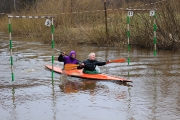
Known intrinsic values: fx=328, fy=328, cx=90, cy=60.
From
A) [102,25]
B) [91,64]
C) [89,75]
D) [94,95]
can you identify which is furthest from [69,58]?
[102,25]

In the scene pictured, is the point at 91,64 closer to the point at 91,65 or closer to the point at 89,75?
the point at 91,65

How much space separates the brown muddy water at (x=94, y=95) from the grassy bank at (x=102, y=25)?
352 cm

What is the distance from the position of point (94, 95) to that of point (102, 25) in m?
11.5

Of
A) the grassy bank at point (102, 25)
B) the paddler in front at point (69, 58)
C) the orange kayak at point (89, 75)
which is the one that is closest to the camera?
the orange kayak at point (89, 75)

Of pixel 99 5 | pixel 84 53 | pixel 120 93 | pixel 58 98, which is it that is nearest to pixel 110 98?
pixel 120 93

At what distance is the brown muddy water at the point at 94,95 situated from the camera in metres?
6.65

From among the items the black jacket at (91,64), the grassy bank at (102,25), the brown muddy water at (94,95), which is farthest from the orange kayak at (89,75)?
the grassy bank at (102,25)

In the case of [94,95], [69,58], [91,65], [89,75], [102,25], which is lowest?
[94,95]

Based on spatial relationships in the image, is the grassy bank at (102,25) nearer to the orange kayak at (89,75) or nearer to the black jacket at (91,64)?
the black jacket at (91,64)

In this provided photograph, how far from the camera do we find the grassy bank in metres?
16.0

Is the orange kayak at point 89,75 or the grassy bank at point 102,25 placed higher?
the grassy bank at point 102,25

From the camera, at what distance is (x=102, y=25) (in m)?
19.3

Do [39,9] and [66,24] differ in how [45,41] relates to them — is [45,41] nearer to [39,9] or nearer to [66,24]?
[66,24]

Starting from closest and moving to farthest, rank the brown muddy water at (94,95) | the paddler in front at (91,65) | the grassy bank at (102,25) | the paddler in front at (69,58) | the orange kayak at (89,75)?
the brown muddy water at (94,95)
the orange kayak at (89,75)
the paddler in front at (91,65)
the paddler in front at (69,58)
the grassy bank at (102,25)
